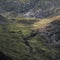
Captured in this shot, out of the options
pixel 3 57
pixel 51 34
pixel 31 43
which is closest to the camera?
pixel 3 57

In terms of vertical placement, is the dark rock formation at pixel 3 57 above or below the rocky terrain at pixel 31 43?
above

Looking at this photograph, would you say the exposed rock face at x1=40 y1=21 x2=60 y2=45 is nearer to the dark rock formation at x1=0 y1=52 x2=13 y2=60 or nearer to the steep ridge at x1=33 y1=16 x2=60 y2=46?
the steep ridge at x1=33 y1=16 x2=60 y2=46

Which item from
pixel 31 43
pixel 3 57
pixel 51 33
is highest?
pixel 3 57

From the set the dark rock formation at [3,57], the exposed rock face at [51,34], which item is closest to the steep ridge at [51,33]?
the exposed rock face at [51,34]

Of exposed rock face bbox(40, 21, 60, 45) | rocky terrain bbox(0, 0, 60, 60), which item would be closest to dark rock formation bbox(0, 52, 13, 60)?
rocky terrain bbox(0, 0, 60, 60)

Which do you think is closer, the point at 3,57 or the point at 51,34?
the point at 3,57

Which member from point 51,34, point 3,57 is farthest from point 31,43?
point 3,57

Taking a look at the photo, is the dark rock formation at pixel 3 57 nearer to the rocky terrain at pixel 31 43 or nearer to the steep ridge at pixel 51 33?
the rocky terrain at pixel 31 43

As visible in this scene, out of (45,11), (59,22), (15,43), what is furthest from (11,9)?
(15,43)

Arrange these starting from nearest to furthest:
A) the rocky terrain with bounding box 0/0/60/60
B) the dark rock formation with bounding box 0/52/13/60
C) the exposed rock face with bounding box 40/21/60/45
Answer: the dark rock formation with bounding box 0/52/13/60 → the rocky terrain with bounding box 0/0/60/60 → the exposed rock face with bounding box 40/21/60/45

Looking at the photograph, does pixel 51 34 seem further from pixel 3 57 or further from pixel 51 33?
pixel 3 57

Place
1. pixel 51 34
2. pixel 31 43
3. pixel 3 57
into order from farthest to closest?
1. pixel 51 34
2. pixel 31 43
3. pixel 3 57
